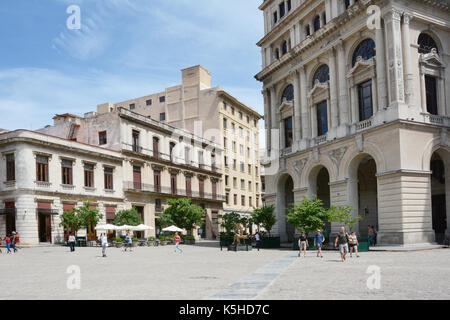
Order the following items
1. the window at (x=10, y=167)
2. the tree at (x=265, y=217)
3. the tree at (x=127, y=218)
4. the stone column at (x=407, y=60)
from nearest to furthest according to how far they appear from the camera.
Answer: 1. the stone column at (x=407, y=60)
2. the tree at (x=265, y=217)
3. the window at (x=10, y=167)
4. the tree at (x=127, y=218)

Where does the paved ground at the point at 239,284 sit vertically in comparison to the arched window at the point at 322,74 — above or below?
below

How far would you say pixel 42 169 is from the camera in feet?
130

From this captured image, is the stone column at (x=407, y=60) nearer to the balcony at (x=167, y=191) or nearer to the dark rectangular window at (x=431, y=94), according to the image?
the dark rectangular window at (x=431, y=94)

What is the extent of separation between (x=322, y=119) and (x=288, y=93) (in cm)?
589

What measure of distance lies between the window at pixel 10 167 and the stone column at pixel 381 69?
96.7 feet

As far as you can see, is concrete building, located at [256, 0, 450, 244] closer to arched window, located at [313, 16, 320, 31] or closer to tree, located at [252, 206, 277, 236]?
arched window, located at [313, 16, 320, 31]

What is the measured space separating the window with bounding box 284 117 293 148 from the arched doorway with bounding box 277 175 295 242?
296 centimetres

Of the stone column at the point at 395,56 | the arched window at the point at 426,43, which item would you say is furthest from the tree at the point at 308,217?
the arched window at the point at 426,43

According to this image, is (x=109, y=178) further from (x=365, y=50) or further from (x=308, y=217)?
(x=365, y=50)

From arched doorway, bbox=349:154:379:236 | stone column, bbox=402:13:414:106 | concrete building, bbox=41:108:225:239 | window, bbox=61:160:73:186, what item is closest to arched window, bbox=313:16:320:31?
stone column, bbox=402:13:414:106

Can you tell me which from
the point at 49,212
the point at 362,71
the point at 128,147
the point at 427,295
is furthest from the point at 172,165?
the point at 427,295

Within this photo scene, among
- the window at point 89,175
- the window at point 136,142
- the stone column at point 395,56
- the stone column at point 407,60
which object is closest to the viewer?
the stone column at point 395,56

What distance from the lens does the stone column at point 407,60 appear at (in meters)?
28.2

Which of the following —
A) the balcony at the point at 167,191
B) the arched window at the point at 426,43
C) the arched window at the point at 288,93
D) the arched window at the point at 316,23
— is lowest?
the balcony at the point at 167,191
